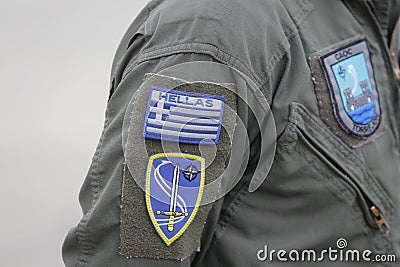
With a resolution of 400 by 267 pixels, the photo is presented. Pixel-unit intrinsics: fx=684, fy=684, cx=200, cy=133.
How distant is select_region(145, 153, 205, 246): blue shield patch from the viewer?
0.63 metres

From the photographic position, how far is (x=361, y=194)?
0.74 metres

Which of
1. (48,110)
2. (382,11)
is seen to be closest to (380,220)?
(382,11)

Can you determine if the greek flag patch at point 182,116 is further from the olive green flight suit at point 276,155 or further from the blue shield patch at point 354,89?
the blue shield patch at point 354,89

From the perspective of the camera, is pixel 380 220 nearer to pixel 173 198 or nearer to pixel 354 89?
pixel 354 89

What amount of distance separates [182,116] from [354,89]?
23cm

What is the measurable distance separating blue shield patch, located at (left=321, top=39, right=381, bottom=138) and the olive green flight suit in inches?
0.5

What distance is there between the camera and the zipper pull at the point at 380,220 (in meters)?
0.76

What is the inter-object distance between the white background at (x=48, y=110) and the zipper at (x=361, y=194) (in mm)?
889

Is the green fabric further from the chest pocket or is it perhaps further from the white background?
the white background

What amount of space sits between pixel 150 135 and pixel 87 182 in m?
0.09

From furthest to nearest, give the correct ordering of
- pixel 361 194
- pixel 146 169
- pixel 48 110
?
pixel 48 110 < pixel 361 194 < pixel 146 169

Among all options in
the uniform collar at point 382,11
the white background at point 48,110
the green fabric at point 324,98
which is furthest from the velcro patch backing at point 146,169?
the white background at point 48,110

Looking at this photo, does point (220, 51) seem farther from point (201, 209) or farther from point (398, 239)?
A: point (398, 239)

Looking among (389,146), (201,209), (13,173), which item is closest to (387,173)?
(389,146)
